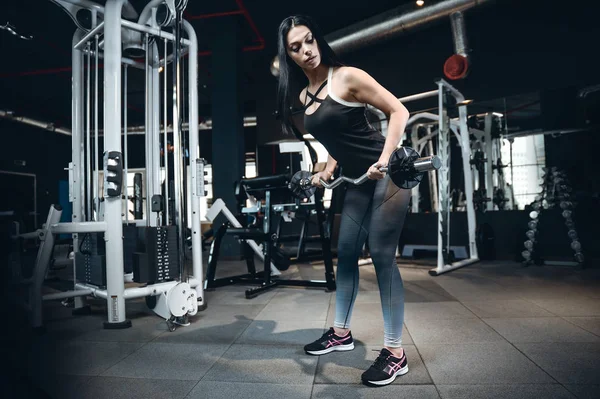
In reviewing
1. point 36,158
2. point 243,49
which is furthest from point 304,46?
point 36,158

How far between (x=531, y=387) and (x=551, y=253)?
155 inches

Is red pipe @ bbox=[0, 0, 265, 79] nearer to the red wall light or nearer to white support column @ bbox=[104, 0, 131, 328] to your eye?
the red wall light

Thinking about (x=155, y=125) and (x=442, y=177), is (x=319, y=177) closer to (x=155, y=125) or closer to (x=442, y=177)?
(x=155, y=125)

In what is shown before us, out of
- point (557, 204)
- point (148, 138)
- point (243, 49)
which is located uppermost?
point (243, 49)

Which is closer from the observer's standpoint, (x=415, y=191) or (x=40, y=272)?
(x=40, y=272)

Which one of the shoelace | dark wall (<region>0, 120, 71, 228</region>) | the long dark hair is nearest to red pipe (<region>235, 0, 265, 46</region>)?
the long dark hair

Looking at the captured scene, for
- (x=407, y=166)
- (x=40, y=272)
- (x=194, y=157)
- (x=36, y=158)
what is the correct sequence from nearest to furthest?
(x=407, y=166)
(x=40, y=272)
(x=194, y=157)
(x=36, y=158)

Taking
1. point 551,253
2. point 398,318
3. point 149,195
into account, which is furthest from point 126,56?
point 551,253

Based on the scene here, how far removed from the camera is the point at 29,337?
2086 millimetres

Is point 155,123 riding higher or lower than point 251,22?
lower

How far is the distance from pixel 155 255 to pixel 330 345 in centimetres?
119

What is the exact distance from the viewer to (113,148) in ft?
7.27

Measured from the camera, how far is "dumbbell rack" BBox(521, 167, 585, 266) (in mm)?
4050

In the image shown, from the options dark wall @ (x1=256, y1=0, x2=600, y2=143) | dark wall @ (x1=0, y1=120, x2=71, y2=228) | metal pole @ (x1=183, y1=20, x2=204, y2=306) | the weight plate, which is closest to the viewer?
the weight plate
